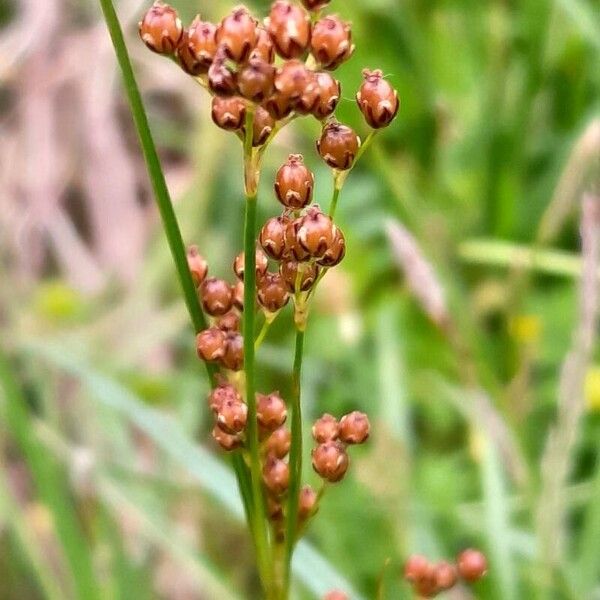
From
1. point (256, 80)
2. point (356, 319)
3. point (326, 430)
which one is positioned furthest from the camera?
point (356, 319)

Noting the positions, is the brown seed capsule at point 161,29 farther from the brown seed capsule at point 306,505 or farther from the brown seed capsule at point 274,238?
the brown seed capsule at point 306,505

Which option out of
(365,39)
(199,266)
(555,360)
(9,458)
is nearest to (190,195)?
(365,39)

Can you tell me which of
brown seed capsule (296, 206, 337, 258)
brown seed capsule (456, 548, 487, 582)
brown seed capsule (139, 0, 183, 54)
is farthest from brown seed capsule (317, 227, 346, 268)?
brown seed capsule (456, 548, 487, 582)

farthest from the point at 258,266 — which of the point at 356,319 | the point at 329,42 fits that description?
the point at 356,319

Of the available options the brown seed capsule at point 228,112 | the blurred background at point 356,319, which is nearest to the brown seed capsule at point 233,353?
the brown seed capsule at point 228,112

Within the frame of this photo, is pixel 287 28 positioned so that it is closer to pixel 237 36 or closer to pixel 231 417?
pixel 237 36
